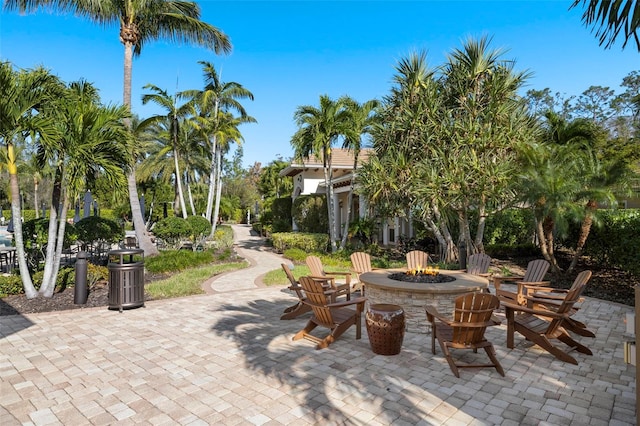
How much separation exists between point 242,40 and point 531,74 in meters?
12.6

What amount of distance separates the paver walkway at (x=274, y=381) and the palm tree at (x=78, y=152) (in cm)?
238

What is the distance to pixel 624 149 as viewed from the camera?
18562 millimetres

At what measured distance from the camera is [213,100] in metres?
20.8

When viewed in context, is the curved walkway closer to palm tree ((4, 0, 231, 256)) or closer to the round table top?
palm tree ((4, 0, 231, 256))

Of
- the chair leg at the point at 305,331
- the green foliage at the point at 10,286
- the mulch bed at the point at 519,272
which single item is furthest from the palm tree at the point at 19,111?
the chair leg at the point at 305,331

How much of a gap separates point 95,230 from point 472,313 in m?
11.7

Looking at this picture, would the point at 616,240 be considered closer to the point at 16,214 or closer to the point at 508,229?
the point at 508,229

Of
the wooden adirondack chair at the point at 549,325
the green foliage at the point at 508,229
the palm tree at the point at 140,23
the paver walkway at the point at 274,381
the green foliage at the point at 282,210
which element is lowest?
the paver walkway at the point at 274,381

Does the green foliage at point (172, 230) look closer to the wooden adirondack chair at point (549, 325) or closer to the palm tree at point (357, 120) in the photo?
the palm tree at point (357, 120)

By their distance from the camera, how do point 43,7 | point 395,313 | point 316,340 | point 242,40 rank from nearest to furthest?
point 395,313 < point 316,340 < point 43,7 < point 242,40

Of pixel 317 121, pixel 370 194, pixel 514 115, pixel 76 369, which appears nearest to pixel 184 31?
pixel 317 121

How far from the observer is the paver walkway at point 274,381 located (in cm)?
356

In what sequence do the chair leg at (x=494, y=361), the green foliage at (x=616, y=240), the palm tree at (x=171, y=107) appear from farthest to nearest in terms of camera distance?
the palm tree at (x=171, y=107), the green foliage at (x=616, y=240), the chair leg at (x=494, y=361)

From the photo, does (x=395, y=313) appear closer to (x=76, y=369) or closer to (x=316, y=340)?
(x=316, y=340)
